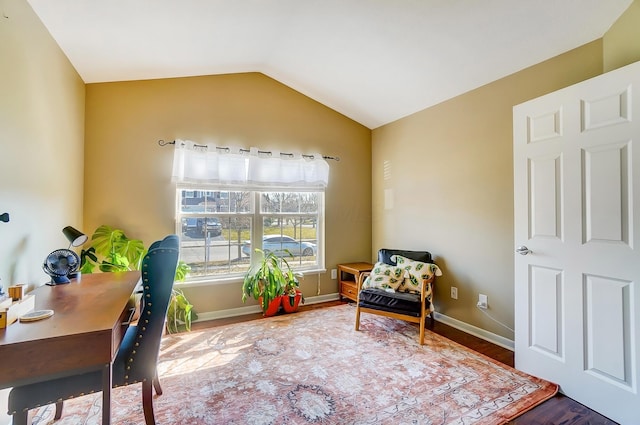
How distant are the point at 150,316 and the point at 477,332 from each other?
9.58 ft

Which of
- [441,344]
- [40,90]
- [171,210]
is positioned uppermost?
[40,90]

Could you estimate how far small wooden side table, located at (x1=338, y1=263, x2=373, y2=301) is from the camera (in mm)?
3828

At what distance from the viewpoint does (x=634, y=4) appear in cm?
187

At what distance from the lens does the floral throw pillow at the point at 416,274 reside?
2.99 meters

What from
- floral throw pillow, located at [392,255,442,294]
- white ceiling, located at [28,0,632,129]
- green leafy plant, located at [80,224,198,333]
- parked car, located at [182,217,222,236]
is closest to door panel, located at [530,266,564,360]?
floral throw pillow, located at [392,255,442,294]

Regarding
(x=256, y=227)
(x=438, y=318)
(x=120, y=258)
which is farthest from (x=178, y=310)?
(x=438, y=318)

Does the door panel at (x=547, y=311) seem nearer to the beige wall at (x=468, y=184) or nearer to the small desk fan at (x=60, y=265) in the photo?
the beige wall at (x=468, y=184)

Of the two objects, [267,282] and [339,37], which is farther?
[267,282]

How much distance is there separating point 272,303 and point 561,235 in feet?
9.16

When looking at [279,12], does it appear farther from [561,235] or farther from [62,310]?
[561,235]

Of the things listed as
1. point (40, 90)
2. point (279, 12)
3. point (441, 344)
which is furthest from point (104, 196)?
point (441, 344)

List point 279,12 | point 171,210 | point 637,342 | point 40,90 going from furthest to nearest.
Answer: point 171,210 → point 279,12 → point 40,90 → point 637,342

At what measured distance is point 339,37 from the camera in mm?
2701

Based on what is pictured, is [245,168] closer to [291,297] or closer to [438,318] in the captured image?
[291,297]
